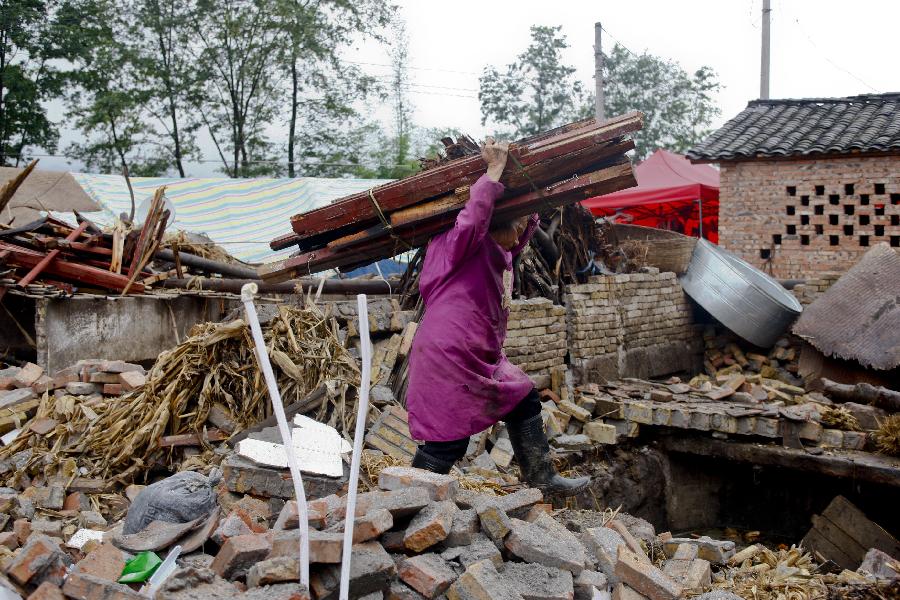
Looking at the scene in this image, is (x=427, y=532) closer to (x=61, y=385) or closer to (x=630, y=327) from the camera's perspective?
(x=61, y=385)

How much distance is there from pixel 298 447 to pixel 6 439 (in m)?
Result: 2.56

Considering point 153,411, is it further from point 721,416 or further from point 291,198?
point 291,198

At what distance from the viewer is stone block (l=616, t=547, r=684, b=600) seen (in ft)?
11.5

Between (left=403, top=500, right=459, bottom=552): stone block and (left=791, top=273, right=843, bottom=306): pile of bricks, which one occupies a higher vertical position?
(left=403, top=500, right=459, bottom=552): stone block

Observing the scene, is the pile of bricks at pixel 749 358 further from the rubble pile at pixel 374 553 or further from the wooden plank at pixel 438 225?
the wooden plank at pixel 438 225

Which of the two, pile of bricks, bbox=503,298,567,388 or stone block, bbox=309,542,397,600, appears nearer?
stone block, bbox=309,542,397,600

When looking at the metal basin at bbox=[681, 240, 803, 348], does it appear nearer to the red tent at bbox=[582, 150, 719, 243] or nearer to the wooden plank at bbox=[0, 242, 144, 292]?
the red tent at bbox=[582, 150, 719, 243]

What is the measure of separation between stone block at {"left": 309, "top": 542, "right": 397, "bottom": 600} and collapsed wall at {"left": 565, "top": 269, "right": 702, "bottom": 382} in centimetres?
614

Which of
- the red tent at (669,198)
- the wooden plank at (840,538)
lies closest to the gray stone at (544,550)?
the wooden plank at (840,538)

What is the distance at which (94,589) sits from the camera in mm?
2729

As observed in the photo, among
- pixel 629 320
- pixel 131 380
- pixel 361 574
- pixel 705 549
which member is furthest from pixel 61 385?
pixel 629 320

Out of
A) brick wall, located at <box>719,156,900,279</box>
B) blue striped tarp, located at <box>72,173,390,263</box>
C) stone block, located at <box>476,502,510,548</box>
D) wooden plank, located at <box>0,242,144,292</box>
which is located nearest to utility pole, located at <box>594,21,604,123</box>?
brick wall, located at <box>719,156,900,279</box>

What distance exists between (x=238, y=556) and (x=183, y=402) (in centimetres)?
291

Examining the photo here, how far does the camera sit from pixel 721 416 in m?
7.83
